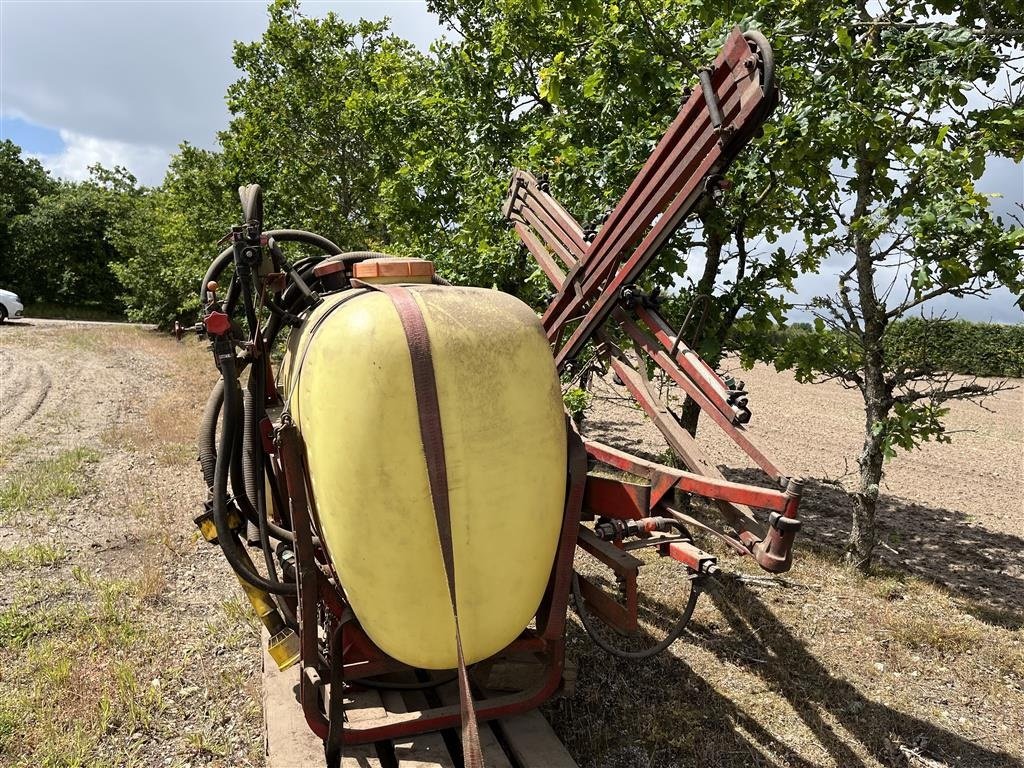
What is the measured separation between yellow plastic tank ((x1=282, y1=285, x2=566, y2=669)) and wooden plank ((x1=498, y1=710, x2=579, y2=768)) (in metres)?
0.54

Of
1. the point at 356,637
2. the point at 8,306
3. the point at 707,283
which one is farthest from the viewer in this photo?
the point at 8,306

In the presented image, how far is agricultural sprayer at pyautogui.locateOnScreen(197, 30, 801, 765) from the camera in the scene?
253 cm

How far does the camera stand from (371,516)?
2557 millimetres

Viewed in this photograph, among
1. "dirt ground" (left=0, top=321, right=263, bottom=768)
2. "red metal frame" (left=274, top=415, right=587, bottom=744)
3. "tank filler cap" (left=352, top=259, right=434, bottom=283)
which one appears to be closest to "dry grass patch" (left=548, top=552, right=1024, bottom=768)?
"red metal frame" (left=274, top=415, right=587, bottom=744)

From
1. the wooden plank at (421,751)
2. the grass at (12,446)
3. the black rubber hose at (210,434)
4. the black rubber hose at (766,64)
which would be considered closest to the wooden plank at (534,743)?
the wooden plank at (421,751)

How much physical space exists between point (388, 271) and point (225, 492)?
4.29ft

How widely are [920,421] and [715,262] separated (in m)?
2.31

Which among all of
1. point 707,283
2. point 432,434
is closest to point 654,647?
point 432,434

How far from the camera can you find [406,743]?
9.95ft

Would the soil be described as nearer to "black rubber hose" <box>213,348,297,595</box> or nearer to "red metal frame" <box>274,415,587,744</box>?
"red metal frame" <box>274,415,587,744</box>

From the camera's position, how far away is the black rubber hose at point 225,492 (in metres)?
3.14

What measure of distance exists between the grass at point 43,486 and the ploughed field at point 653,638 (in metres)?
0.03

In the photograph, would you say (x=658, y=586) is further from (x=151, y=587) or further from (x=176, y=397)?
(x=176, y=397)

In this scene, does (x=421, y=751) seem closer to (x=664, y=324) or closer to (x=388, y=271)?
(x=388, y=271)
